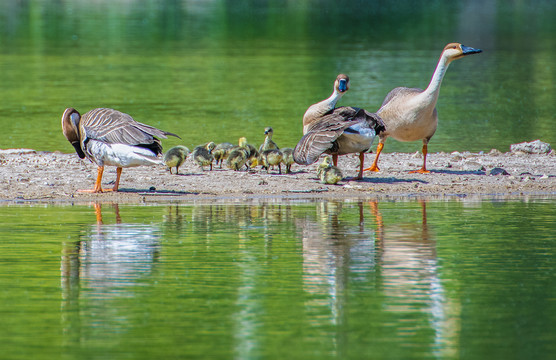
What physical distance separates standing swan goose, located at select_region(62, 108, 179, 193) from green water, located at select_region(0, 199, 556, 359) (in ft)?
3.52

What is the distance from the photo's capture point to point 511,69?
42.2 meters

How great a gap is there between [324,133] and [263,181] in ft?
4.24

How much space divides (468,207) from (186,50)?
38299 mm

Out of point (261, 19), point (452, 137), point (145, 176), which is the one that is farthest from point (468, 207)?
point (261, 19)

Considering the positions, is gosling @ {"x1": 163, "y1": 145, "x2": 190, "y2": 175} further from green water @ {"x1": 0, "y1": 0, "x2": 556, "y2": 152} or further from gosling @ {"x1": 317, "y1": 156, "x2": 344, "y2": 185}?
green water @ {"x1": 0, "y1": 0, "x2": 556, "y2": 152}

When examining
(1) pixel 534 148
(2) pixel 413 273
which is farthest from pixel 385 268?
(1) pixel 534 148

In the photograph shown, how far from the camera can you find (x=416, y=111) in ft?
56.7

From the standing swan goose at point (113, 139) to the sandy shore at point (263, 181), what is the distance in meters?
0.56

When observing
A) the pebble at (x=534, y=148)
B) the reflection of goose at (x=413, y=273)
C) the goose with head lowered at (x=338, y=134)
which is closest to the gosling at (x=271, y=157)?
the goose with head lowered at (x=338, y=134)

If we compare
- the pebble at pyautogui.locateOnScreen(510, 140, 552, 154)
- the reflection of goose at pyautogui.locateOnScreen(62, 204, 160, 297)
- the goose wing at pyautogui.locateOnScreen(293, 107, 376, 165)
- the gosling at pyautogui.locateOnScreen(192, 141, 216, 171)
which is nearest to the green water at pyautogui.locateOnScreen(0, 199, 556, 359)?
the reflection of goose at pyautogui.locateOnScreen(62, 204, 160, 297)

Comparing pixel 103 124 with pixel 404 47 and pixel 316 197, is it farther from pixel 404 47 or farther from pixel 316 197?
pixel 404 47

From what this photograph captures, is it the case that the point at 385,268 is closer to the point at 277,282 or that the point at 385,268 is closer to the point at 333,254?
the point at 333,254

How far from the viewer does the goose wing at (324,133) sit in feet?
51.5

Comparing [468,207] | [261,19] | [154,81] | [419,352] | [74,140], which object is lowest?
[419,352]
